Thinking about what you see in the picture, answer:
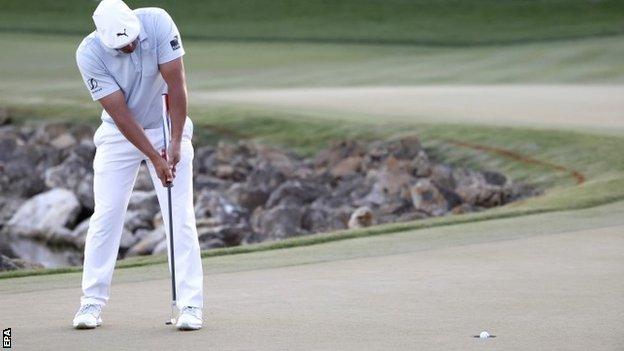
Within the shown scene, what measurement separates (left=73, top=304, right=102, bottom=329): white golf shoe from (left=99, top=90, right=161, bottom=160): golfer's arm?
739mm

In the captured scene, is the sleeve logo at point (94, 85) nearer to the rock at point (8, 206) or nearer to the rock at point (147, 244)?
the rock at point (147, 244)

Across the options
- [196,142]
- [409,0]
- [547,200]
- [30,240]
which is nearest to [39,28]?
[409,0]

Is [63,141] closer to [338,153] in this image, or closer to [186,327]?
[338,153]

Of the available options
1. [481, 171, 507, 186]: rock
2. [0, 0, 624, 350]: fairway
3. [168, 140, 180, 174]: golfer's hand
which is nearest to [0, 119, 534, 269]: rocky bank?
[481, 171, 507, 186]: rock

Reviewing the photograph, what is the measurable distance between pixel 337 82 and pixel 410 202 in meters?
16.0

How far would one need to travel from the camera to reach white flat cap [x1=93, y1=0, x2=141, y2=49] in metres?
6.62

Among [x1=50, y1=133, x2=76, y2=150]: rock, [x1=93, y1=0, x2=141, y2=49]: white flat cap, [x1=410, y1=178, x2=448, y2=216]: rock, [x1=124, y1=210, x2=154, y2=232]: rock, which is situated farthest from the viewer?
[x1=50, y1=133, x2=76, y2=150]: rock

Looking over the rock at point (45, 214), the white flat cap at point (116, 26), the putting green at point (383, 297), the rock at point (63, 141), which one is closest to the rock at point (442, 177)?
the rock at point (45, 214)

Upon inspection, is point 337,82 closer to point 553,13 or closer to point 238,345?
point 553,13

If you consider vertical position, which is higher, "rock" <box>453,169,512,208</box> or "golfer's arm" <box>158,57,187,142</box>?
"golfer's arm" <box>158,57,187,142</box>

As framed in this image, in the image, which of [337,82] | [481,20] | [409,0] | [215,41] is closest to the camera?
[337,82]

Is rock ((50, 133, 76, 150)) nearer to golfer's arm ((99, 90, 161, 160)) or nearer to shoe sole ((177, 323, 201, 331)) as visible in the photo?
golfer's arm ((99, 90, 161, 160))

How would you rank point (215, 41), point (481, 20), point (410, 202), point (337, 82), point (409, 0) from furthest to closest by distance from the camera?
point (409, 0), point (481, 20), point (215, 41), point (337, 82), point (410, 202)

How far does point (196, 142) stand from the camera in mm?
21422
